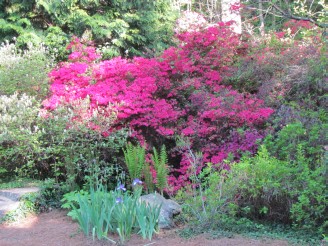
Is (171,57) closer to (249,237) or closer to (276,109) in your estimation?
(276,109)

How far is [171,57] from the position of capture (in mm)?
7617

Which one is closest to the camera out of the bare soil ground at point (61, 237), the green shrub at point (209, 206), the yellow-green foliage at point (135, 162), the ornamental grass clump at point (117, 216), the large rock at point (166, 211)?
the bare soil ground at point (61, 237)

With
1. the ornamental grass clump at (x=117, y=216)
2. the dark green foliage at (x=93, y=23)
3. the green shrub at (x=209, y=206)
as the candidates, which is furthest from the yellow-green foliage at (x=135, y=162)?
the dark green foliage at (x=93, y=23)

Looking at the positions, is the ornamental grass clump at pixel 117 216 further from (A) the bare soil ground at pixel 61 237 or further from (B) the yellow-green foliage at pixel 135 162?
(B) the yellow-green foliage at pixel 135 162

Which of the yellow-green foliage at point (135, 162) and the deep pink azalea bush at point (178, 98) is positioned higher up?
the deep pink azalea bush at point (178, 98)

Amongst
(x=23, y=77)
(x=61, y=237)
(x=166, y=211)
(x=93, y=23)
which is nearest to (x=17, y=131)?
(x=23, y=77)

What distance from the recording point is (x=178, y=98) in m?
7.35

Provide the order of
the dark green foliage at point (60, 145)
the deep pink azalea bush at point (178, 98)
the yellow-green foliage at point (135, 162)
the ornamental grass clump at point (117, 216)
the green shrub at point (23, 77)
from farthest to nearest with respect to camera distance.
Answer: the green shrub at point (23, 77), the deep pink azalea bush at point (178, 98), the dark green foliage at point (60, 145), the yellow-green foliage at point (135, 162), the ornamental grass clump at point (117, 216)

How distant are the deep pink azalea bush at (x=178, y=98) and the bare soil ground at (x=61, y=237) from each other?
1797mm

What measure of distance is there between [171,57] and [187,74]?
1.51ft

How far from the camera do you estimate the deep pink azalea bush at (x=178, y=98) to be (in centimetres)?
646

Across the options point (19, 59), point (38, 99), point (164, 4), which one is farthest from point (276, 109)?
point (164, 4)

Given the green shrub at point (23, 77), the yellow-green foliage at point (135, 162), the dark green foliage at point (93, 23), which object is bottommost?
the yellow-green foliage at point (135, 162)

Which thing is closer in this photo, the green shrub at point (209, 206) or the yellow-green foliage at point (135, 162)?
the green shrub at point (209, 206)
